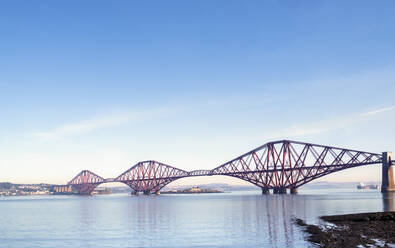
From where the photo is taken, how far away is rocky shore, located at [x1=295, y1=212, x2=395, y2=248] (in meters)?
29.6

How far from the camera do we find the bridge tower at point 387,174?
11943 cm

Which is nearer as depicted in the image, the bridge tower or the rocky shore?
the rocky shore

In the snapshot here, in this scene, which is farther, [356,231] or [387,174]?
[387,174]

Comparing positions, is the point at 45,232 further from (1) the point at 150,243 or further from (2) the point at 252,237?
(2) the point at 252,237

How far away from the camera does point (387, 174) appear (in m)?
120

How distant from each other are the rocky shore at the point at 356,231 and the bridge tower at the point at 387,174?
80290 mm

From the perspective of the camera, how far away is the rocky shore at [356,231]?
97.1ft

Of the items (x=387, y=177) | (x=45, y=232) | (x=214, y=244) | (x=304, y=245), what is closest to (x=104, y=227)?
(x=45, y=232)

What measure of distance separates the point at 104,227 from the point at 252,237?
65.3 ft

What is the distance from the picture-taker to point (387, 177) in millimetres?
119500

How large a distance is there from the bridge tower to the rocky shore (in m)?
80.3

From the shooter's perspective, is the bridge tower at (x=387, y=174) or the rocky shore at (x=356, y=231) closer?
the rocky shore at (x=356, y=231)

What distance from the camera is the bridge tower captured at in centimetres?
11943

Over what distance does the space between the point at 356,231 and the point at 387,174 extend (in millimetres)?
93887
